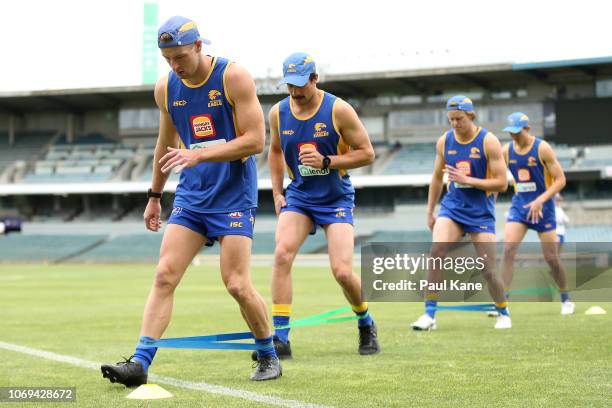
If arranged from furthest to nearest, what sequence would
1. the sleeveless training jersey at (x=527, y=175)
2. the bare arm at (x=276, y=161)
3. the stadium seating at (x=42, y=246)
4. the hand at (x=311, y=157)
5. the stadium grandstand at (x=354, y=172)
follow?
1. the stadium seating at (x=42, y=246)
2. the stadium grandstand at (x=354, y=172)
3. the sleeveless training jersey at (x=527, y=175)
4. the bare arm at (x=276, y=161)
5. the hand at (x=311, y=157)

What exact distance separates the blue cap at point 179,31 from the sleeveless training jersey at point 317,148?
8.02 ft

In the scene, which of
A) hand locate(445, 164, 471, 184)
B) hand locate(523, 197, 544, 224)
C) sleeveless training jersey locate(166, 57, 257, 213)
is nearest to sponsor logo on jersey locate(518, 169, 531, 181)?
hand locate(523, 197, 544, 224)

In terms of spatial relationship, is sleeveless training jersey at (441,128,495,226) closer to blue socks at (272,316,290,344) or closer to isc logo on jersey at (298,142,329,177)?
isc logo on jersey at (298,142,329,177)

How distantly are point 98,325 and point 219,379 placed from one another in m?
6.29

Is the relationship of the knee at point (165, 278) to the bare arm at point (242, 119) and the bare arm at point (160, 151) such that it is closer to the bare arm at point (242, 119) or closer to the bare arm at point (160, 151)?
the bare arm at point (160, 151)

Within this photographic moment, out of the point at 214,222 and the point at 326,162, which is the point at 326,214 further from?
the point at 214,222

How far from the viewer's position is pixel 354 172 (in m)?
57.2

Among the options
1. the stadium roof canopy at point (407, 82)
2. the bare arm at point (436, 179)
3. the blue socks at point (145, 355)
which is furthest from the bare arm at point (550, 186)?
the stadium roof canopy at point (407, 82)

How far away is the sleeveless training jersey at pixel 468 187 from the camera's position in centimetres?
1071

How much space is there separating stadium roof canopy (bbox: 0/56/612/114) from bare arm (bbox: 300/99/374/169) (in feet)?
133

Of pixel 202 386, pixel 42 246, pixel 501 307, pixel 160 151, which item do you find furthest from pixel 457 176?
pixel 42 246

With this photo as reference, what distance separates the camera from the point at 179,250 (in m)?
6.24

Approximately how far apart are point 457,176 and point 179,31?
5.33 meters

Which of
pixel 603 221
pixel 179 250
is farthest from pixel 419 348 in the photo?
pixel 603 221
